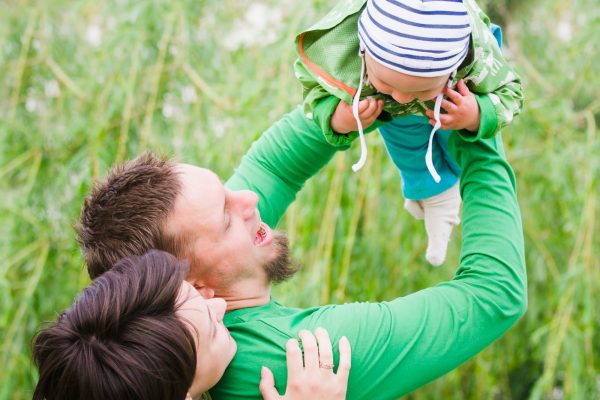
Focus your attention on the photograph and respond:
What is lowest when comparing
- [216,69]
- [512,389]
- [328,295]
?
[512,389]

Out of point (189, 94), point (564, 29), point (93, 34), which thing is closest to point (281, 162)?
point (189, 94)

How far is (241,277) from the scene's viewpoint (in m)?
1.08

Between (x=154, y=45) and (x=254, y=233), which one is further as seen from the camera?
(x=154, y=45)

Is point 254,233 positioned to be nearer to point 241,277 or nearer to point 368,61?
point 241,277

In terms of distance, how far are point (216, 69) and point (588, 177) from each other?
42.6 inches

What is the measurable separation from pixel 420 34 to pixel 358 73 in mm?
156

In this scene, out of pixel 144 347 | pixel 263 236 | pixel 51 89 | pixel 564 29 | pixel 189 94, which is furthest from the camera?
pixel 564 29

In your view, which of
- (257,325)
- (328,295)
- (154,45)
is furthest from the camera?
(154,45)

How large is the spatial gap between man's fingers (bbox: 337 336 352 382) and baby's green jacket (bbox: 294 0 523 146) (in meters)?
0.29

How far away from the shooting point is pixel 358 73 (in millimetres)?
1053

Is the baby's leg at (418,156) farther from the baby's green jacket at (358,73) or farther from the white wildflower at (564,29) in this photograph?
the white wildflower at (564,29)

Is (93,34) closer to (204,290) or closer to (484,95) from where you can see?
(204,290)

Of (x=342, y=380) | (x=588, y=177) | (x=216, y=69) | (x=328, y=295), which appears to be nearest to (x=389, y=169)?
(x=328, y=295)

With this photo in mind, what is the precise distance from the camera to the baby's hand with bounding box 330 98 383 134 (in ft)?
3.39
